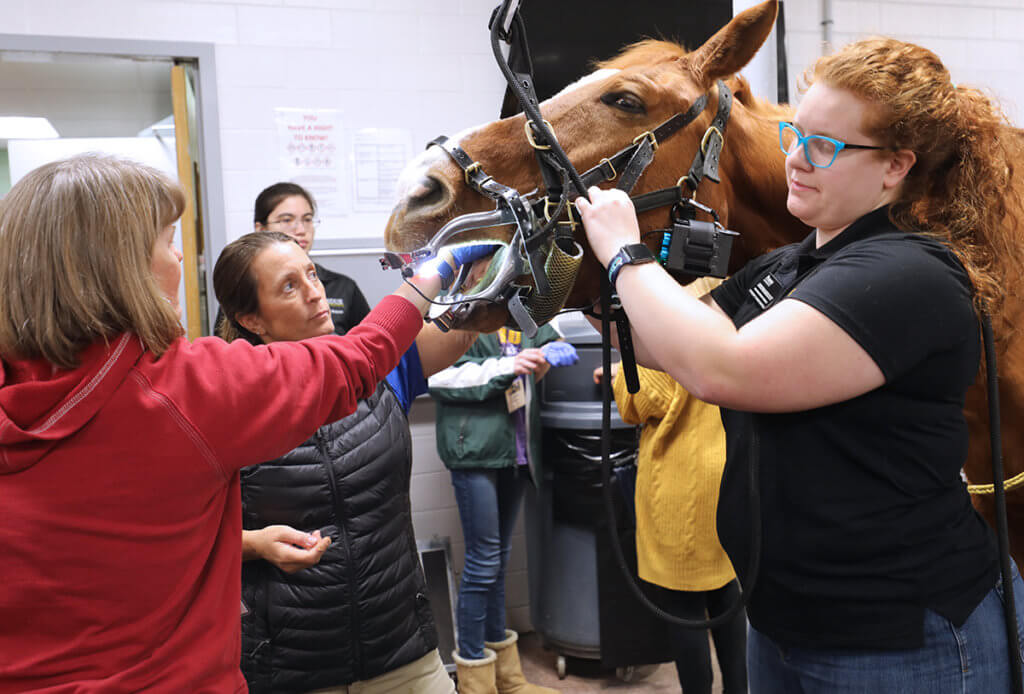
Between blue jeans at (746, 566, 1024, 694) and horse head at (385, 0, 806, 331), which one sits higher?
horse head at (385, 0, 806, 331)

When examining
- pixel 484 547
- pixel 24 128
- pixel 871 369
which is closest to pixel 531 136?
pixel 871 369

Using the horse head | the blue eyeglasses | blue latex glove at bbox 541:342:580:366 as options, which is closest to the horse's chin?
the horse head

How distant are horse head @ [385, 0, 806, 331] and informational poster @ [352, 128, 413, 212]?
2.22m

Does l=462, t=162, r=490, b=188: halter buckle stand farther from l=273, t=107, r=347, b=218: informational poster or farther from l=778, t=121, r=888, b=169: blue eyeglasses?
l=273, t=107, r=347, b=218: informational poster

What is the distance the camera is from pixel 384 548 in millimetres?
1582

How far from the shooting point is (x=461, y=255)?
123 centimetres

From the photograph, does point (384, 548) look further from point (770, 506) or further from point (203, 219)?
point (203, 219)

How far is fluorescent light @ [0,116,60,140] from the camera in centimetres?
326

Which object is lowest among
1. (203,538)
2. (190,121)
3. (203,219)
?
(203,538)

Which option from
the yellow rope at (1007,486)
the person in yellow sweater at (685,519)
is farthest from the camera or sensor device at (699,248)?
the person in yellow sweater at (685,519)

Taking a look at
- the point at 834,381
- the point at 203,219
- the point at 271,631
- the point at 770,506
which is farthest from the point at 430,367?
the point at 203,219

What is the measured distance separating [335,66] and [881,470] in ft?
9.96

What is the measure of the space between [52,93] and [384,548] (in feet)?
9.20

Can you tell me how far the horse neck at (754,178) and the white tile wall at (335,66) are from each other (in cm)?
228
